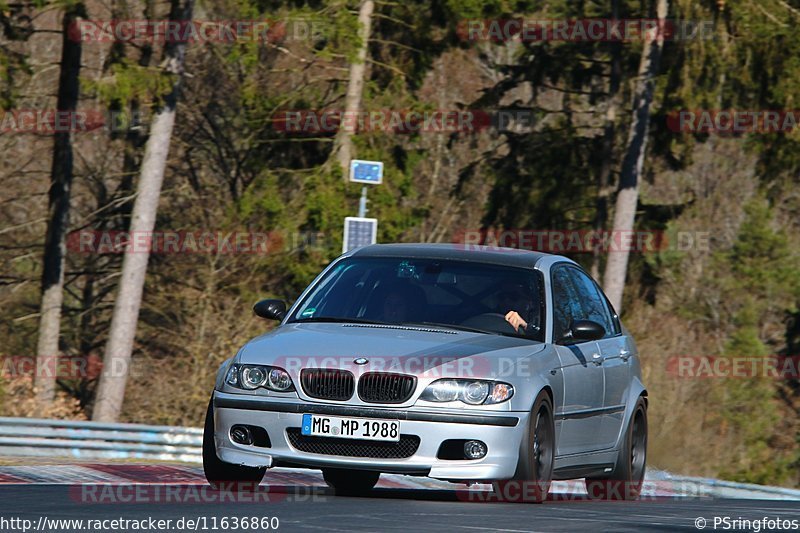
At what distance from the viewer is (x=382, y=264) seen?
10.6 m

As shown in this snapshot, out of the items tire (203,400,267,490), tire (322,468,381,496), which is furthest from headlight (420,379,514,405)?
tire (322,468,381,496)

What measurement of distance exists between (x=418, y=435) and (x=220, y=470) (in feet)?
4.34

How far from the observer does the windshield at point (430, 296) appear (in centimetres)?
1009

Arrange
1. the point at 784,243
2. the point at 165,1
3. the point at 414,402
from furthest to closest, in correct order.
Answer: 1. the point at 784,243
2. the point at 165,1
3. the point at 414,402

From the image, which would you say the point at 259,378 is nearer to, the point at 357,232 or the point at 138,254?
the point at 357,232

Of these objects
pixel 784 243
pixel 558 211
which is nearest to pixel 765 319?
pixel 784 243

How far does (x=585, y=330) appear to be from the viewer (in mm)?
10078

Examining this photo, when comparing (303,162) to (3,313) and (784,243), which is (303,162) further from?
(784,243)

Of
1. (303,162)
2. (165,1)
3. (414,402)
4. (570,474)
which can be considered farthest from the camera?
(303,162)

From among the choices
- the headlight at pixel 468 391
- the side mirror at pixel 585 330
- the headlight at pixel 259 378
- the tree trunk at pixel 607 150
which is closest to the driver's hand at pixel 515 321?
the side mirror at pixel 585 330

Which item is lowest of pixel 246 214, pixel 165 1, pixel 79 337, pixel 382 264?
pixel 79 337

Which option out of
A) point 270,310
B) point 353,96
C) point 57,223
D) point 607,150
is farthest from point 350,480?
point 607,150

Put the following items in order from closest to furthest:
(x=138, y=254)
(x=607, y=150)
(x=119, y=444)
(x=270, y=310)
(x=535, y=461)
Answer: (x=535, y=461), (x=270, y=310), (x=119, y=444), (x=138, y=254), (x=607, y=150)

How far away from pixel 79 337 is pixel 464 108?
9747mm
